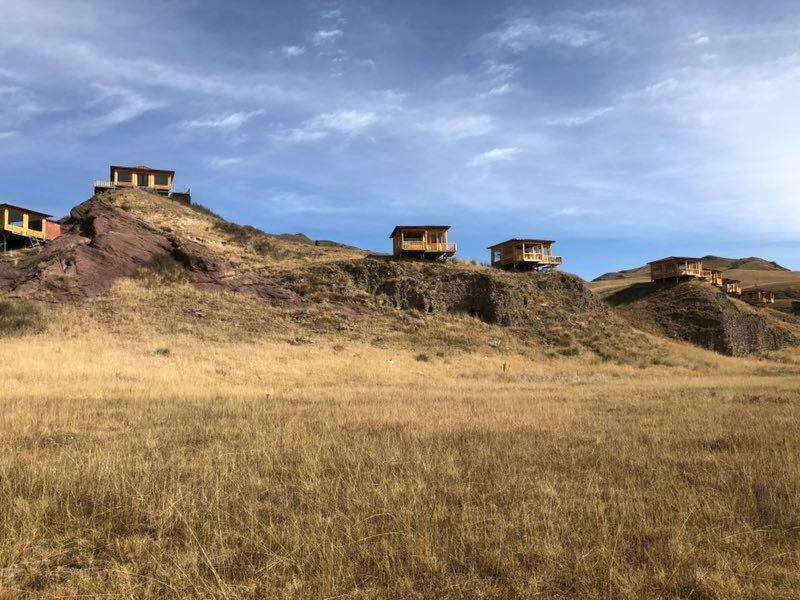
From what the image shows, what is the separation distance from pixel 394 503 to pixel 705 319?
2718 inches

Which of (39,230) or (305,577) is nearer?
(305,577)

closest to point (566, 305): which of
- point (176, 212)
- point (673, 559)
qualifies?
point (176, 212)

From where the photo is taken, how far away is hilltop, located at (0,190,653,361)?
39.2 meters

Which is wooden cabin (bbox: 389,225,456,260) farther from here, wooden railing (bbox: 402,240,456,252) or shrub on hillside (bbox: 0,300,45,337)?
shrub on hillside (bbox: 0,300,45,337)

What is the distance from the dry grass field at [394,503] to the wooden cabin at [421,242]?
Result: 44497 mm

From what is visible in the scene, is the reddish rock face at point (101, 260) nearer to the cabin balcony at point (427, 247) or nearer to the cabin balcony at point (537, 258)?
the cabin balcony at point (427, 247)

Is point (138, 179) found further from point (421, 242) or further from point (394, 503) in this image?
point (394, 503)

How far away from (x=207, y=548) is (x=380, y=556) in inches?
65.1

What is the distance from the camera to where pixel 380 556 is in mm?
4801

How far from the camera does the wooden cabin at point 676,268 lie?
3039 inches

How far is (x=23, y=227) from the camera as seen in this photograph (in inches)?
2217

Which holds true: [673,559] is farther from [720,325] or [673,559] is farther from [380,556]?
[720,325]

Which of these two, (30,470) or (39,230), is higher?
(39,230)

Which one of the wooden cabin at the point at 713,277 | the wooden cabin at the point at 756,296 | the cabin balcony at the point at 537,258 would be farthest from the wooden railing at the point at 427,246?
the wooden cabin at the point at 756,296
